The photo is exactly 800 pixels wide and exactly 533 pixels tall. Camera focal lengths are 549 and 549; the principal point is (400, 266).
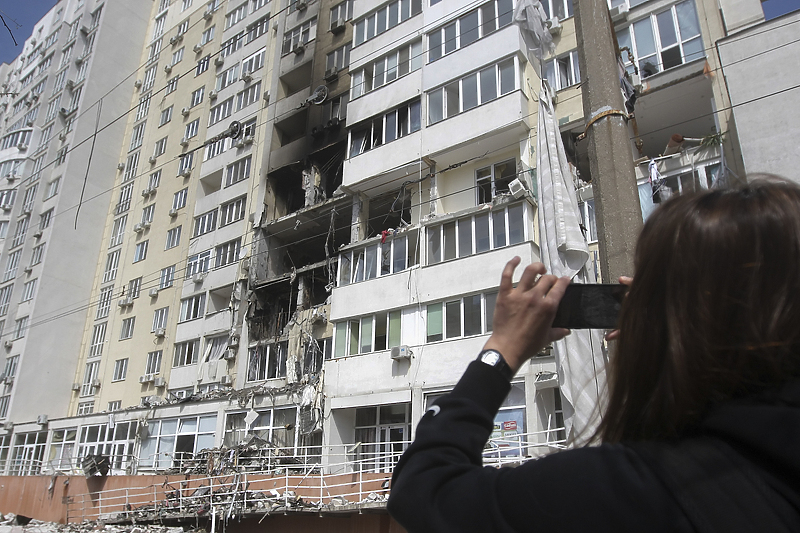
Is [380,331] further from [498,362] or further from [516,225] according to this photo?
[498,362]

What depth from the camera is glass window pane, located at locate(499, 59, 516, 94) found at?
20720 millimetres

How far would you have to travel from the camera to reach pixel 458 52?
2255 centimetres

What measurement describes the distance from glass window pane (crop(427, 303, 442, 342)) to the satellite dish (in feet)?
50.2

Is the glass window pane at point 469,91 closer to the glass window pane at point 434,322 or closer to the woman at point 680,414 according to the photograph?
the glass window pane at point 434,322

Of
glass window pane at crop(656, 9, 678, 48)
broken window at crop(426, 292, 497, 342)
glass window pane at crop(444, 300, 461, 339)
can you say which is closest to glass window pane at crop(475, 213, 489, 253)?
broken window at crop(426, 292, 497, 342)

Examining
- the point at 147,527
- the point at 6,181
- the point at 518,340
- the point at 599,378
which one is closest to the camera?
the point at 518,340

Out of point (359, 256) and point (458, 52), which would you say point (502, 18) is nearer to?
point (458, 52)

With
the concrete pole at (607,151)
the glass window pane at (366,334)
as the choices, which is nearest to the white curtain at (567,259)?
the concrete pole at (607,151)

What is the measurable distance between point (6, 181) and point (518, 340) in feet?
203

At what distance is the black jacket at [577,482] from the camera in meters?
0.95

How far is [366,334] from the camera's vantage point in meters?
22.1

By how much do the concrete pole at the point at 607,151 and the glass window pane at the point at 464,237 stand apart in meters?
15.2

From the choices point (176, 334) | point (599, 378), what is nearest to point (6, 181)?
point (176, 334)

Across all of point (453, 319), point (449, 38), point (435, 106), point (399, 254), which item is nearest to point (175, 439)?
point (399, 254)
